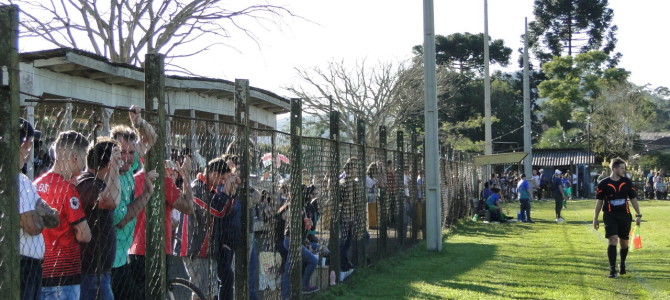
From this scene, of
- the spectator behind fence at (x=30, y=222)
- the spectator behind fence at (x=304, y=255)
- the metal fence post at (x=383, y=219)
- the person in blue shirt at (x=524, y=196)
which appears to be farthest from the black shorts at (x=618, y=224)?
the person in blue shirt at (x=524, y=196)

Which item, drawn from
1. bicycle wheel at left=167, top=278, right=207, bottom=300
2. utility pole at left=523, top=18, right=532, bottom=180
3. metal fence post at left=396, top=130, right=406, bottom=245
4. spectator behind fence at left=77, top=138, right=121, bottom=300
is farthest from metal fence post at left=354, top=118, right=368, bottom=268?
utility pole at left=523, top=18, right=532, bottom=180

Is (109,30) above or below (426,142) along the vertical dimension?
above

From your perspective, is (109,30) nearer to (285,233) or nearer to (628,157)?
(285,233)

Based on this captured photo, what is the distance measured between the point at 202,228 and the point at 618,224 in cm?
729

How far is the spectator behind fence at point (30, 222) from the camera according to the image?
3930 mm

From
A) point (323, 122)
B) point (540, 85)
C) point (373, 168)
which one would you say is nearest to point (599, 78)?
point (540, 85)

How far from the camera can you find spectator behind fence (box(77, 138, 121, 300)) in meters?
4.85

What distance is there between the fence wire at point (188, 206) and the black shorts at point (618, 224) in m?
3.59

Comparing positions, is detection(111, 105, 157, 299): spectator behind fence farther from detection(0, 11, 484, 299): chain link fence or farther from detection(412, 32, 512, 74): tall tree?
detection(412, 32, 512, 74): tall tree

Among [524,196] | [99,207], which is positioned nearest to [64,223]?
[99,207]

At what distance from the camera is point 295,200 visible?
8852 millimetres

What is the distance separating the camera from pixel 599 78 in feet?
223

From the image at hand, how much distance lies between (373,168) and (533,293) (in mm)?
3569

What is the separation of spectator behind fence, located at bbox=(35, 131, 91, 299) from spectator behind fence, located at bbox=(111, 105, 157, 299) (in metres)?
0.46
